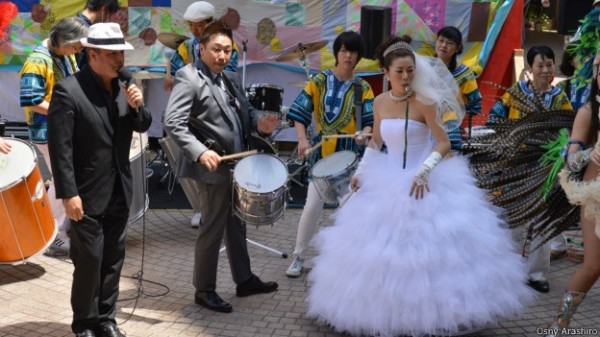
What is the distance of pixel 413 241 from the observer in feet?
14.0

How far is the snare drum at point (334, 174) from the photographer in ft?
16.9

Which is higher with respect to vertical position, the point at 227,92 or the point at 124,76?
the point at 124,76

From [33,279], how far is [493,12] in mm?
6493

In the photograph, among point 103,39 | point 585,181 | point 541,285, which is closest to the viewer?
point 585,181

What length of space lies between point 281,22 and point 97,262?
5.94m

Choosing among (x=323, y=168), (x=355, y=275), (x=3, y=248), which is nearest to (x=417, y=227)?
(x=355, y=275)

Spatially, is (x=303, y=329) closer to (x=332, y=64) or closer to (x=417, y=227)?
(x=417, y=227)

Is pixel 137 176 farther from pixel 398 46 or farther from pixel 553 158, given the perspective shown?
pixel 553 158

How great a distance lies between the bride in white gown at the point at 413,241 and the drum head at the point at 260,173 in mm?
477

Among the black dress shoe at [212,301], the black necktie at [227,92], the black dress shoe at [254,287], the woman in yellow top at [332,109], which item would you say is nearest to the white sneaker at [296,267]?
the woman in yellow top at [332,109]

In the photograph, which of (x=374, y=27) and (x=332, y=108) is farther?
(x=374, y=27)

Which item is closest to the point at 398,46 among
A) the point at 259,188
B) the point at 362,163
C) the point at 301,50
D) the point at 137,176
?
the point at 362,163

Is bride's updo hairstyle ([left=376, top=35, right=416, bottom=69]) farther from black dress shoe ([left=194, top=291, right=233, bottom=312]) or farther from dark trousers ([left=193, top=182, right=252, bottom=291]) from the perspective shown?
black dress shoe ([left=194, top=291, right=233, bottom=312])

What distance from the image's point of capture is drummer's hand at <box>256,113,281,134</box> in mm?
5082
